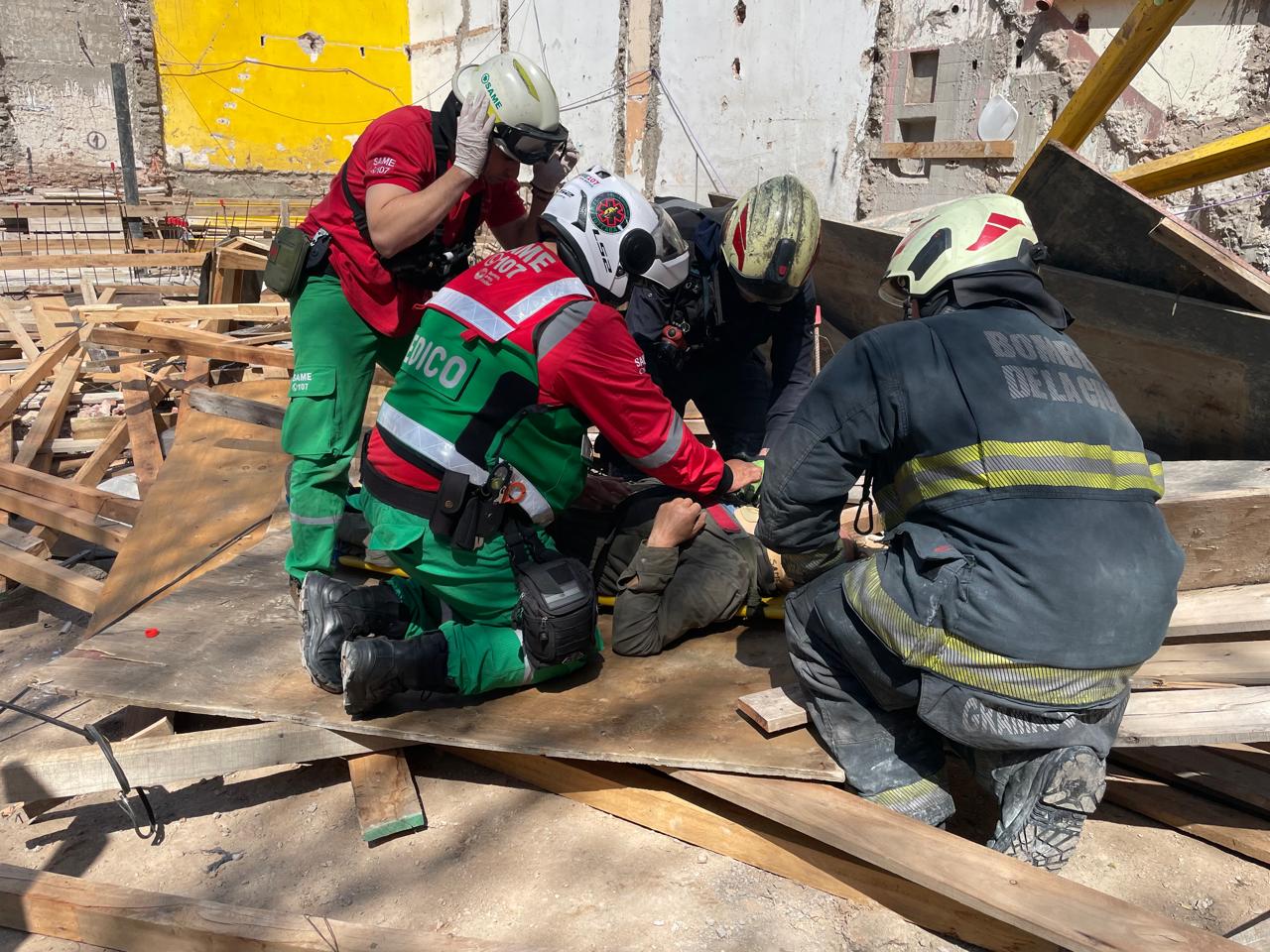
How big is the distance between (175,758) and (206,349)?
3.43m

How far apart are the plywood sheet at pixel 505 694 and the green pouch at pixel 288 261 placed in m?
1.18

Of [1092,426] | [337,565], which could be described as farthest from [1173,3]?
[337,565]

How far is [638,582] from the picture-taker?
10.1 feet

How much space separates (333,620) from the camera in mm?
2789

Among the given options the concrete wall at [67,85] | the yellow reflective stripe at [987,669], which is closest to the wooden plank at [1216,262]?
the yellow reflective stripe at [987,669]

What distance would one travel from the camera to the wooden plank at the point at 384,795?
261 centimetres

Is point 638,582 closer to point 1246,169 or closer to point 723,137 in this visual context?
point 1246,169

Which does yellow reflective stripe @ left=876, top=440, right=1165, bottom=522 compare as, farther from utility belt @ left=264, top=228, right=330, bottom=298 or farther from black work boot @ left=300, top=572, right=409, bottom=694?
utility belt @ left=264, top=228, right=330, bottom=298

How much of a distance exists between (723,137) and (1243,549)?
36.8 feet

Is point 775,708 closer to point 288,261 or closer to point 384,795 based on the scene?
point 384,795

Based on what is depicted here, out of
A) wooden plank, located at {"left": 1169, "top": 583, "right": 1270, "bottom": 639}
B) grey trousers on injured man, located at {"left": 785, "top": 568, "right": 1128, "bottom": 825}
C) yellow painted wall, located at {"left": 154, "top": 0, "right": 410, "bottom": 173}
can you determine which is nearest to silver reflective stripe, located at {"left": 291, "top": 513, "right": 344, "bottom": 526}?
grey trousers on injured man, located at {"left": 785, "top": 568, "right": 1128, "bottom": 825}

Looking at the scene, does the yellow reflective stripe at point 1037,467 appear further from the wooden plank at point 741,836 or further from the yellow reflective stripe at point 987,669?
the wooden plank at point 741,836

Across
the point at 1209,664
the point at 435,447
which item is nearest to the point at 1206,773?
the point at 1209,664

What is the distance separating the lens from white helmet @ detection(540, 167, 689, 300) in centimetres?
285
